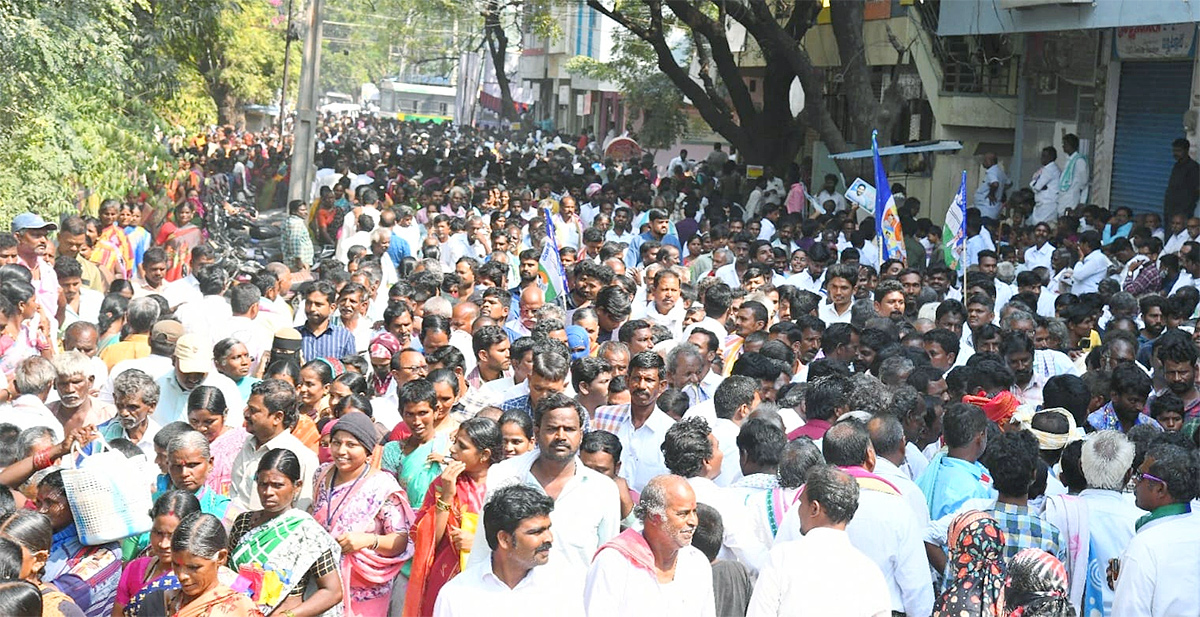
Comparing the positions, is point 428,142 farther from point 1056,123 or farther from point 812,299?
point 812,299

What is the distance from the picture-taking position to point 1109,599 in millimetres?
5707

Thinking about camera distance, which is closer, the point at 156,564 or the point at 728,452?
the point at 156,564

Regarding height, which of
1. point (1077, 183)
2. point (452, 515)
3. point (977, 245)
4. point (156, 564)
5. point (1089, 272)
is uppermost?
point (1077, 183)

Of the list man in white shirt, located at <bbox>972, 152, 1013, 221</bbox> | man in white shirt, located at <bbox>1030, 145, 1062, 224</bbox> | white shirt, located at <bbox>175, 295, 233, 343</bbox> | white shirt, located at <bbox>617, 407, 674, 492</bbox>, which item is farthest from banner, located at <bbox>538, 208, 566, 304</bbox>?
man in white shirt, located at <bbox>972, 152, 1013, 221</bbox>

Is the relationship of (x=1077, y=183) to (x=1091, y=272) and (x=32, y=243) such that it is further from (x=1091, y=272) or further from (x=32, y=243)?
(x=32, y=243)

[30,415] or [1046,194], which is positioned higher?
[1046,194]

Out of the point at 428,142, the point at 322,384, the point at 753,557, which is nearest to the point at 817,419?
the point at 753,557

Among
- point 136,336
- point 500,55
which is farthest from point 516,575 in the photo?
point 500,55

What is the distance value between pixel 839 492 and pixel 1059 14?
13.8 meters

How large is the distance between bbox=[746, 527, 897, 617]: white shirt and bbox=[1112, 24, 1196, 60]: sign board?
13866mm

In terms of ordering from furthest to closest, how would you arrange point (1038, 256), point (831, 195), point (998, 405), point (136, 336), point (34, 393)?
point (831, 195)
point (1038, 256)
point (136, 336)
point (998, 405)
point (34, 393)

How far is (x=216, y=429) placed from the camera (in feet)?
21.6

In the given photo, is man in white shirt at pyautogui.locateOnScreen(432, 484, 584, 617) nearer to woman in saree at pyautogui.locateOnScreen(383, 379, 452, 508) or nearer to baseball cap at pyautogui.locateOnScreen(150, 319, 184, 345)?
woman in saree at pyautogui.locateOnScreen(383, 379, 452, 508)

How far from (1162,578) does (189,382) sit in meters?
4.59
